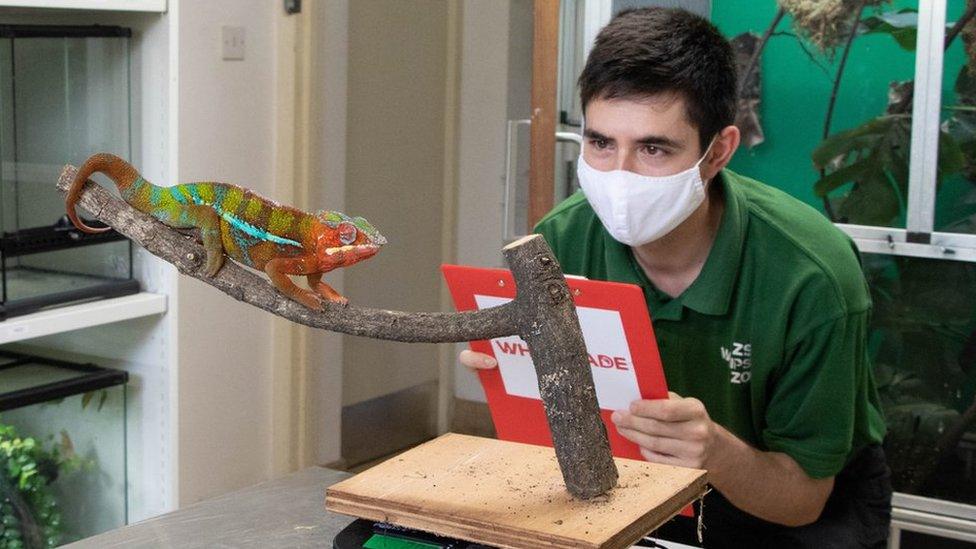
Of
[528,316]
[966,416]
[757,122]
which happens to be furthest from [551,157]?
[528,316]

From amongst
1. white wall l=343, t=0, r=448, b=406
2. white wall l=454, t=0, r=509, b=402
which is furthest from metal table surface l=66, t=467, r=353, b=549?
white wall l=454, t=0, r=509, b=402

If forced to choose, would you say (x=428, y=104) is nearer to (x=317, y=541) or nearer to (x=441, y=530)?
(x=317, y=541)

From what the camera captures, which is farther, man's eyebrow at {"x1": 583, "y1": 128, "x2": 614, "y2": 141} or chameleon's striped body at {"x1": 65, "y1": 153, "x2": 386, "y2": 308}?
man's eyebrow at {"x1": 583, "y1": 128, "x2": 614, "y2": 141}

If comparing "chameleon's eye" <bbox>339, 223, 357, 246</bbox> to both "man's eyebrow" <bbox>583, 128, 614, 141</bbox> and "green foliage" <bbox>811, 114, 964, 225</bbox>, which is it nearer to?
"man's eyebrow" <bbox>583, 128, 614, 141</bbox>

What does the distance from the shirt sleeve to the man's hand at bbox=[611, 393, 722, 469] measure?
18 centimetres

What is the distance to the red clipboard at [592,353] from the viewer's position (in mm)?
1340

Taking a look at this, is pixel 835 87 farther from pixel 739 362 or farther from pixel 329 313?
pixel 329 313

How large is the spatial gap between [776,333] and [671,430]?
0.27m

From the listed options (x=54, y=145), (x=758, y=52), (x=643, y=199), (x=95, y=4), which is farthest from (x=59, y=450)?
(x=758, y=52)

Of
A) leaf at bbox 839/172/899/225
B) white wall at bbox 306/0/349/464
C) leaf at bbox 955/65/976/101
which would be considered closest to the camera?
leaf at bbox 955/65/976/101

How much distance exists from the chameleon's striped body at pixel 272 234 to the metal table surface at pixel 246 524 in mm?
406

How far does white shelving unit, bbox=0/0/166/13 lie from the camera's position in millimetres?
2213

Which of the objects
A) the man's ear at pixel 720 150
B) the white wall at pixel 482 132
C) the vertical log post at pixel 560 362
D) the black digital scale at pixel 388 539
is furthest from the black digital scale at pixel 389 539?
the white wall at pixel 482 132

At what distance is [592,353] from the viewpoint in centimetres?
140
